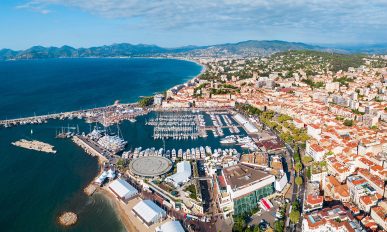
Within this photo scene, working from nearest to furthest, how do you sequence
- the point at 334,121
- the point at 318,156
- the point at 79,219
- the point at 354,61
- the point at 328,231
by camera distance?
the point at 328,231, the point at 79,219, the point at 318,156, the point at 334,121, the point at 354,61

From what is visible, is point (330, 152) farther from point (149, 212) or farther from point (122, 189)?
point (122, 189)

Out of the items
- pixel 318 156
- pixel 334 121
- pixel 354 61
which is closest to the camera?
pixel 318 156

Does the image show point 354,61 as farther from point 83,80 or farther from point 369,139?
point 83,80

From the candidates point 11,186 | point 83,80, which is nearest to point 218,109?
point 11,186

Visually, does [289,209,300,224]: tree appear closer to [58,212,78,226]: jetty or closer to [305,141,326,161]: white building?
[305,141,326,161]: white building

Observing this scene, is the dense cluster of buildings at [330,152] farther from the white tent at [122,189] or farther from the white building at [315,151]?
the white tent at [122,189]

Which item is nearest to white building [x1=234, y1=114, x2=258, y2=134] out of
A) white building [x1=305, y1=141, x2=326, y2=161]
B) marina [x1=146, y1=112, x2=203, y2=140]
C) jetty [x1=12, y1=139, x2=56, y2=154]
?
marina [x1=146, y1=112, x2=203, y2=140]

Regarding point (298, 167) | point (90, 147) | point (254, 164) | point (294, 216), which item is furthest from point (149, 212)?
point (90, 147)
